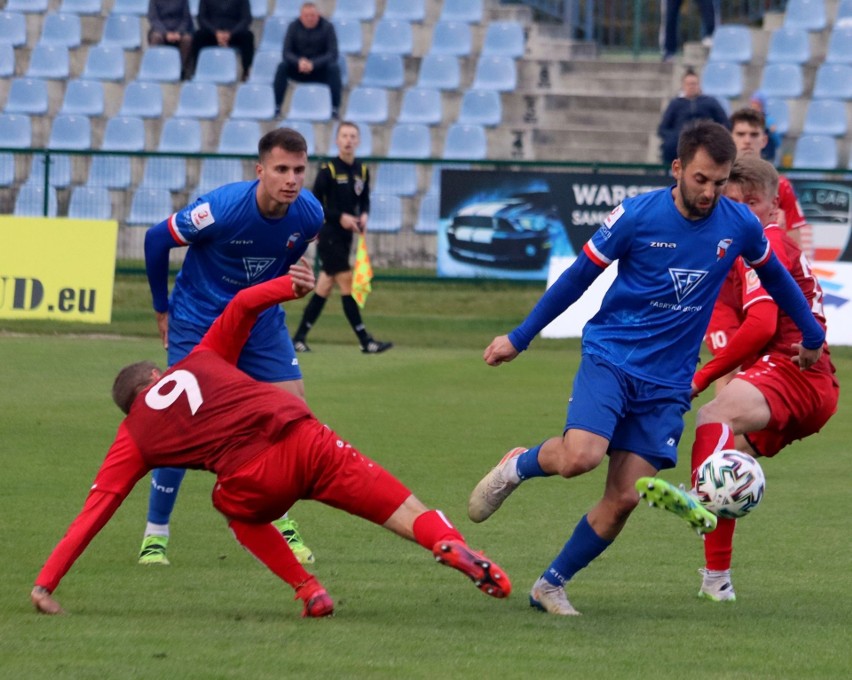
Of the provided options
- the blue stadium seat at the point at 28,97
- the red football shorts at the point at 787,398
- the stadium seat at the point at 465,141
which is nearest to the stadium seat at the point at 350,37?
the stadium seat at the point at 465,141

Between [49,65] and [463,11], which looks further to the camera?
[49,65]

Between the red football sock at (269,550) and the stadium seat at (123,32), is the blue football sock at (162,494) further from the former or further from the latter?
the stadium seat at (123,32)

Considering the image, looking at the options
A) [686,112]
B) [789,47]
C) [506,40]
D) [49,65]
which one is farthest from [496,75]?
[49,65]

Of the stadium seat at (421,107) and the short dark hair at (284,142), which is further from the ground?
the short dark hair at (284,142)

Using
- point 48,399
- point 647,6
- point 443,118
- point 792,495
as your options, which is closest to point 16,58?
point 443,118

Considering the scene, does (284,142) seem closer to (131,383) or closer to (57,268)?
(131,383)

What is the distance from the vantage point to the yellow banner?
52.4ft

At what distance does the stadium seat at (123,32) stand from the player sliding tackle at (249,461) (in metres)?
17.8

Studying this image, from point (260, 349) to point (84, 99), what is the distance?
1571 cm

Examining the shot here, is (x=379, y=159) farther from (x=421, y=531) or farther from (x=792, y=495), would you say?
(x=421, y=531)

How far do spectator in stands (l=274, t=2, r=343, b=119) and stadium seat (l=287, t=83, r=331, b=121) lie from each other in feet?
0.27

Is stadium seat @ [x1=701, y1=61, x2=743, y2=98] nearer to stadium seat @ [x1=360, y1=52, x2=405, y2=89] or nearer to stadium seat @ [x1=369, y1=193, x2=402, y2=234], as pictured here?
stadium seat @ [x1=360, y1=52, x2=405, y2=89]

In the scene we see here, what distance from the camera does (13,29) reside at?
2306 cm

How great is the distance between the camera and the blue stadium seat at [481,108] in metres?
21.0
